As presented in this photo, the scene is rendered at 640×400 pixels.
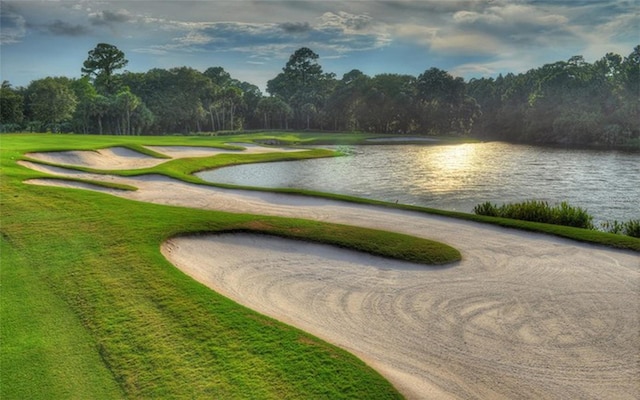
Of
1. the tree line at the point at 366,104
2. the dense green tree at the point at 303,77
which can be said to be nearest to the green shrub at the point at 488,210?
the tree line at the point at 366,104

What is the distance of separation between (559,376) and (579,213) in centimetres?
1227

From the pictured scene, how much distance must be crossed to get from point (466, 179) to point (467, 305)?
79.6ft

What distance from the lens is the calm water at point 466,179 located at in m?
24.2

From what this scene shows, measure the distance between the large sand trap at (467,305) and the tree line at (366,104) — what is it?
69.7 metres

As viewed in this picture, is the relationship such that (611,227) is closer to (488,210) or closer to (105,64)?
(488,210)

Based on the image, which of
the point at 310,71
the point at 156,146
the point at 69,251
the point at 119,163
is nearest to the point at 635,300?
the point at 69,251

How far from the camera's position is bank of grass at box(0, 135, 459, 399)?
21.1 feet

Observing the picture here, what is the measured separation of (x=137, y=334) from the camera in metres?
7.82

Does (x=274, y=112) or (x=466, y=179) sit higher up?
(x=274, y=112)

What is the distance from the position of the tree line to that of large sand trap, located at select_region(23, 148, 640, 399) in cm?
6971

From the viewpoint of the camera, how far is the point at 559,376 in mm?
7164

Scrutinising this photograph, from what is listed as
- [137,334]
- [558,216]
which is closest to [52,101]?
[558,216]

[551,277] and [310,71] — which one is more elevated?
[310,71]

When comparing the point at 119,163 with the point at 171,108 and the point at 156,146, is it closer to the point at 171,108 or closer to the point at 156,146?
the point at 156,146
